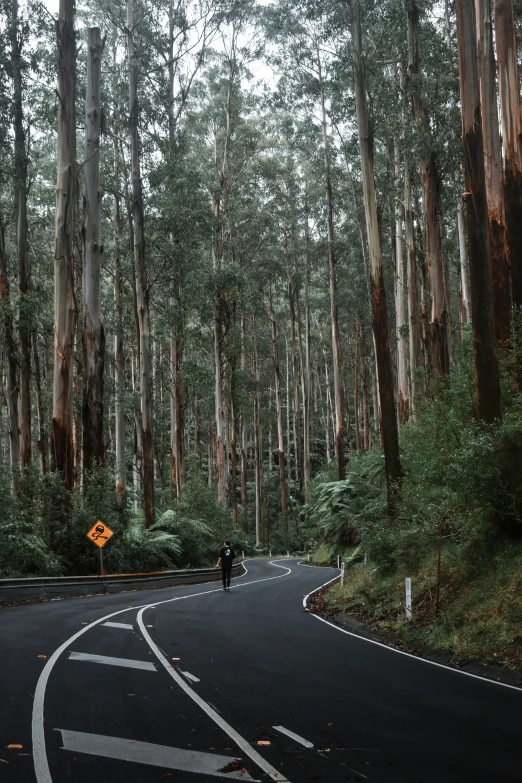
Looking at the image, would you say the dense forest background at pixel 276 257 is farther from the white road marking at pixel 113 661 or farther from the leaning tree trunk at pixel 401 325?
the white road marking at pixel 113 661

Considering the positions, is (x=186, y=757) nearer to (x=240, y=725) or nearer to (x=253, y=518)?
(x=240, y=725)

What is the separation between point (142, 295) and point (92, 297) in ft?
20.7

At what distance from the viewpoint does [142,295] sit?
29031mm

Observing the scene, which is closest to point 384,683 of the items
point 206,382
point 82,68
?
point 206,382

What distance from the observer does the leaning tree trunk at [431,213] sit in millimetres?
21562

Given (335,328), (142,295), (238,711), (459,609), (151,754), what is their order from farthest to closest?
(335,328), (142,295), (459,609), (238,711), (151,754)

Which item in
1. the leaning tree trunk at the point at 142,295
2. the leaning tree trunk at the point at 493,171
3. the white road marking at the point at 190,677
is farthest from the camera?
the leaning tree trunk at the point at 142,295

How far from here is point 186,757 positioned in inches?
218

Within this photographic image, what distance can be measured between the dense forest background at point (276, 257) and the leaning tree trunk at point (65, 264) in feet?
0.26

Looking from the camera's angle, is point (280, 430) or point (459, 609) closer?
point (459, 609)

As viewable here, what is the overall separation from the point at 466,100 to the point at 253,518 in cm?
5102

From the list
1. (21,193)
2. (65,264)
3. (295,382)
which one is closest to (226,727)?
(65,264)

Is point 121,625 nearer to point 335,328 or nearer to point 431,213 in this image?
point 431,213

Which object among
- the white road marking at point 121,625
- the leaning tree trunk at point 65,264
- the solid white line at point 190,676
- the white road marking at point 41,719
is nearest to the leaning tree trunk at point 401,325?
the leaning tree trunk at point 65,264
